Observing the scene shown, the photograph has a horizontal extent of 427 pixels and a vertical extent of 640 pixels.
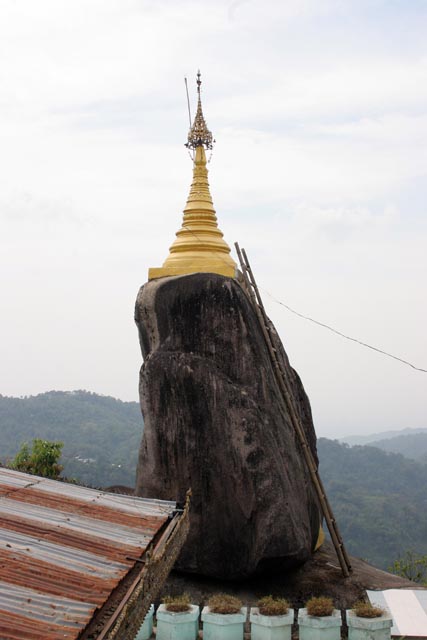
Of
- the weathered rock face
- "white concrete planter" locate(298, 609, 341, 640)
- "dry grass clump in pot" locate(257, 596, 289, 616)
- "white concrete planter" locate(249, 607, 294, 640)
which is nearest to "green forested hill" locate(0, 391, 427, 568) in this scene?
the weathered rock face

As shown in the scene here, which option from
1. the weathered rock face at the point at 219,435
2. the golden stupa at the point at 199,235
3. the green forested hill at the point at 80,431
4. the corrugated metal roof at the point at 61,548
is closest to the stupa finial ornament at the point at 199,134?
the golden stupa at the point at 199,235

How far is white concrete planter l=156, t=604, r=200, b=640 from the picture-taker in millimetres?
11023

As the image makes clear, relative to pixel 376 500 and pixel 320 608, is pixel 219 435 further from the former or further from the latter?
pixel 376 500

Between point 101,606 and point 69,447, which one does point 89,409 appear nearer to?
point 69,447

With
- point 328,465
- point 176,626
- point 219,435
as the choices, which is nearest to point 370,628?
point 176,626

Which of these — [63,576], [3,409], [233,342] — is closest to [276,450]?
[233,342]

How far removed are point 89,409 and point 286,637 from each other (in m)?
90.1

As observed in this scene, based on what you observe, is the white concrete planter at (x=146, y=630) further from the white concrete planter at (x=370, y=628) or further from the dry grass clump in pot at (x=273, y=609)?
the white concrete planter at (x=370, y=628)

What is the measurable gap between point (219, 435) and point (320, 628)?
386 centimetres

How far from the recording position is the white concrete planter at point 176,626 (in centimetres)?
1102

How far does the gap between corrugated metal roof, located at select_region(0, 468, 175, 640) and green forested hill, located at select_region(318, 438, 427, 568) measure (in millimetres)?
41268

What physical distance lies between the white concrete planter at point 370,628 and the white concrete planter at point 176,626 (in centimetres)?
250

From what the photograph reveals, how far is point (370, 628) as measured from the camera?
10969 mm

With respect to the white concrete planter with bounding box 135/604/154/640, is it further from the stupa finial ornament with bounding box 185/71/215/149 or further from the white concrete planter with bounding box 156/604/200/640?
the stupa finial ornament with bounding box 185/71/215/149
